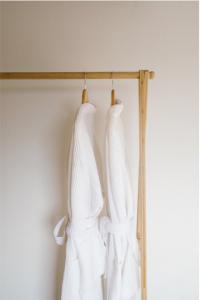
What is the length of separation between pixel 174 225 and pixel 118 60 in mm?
827

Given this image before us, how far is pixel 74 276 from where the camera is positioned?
2.85 ft

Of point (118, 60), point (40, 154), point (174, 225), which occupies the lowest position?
point (174, 225)

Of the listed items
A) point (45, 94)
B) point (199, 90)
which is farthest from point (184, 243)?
point (45, 94)

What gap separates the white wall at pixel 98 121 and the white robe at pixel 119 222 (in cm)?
29

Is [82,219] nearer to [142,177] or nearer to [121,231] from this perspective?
[121,231]

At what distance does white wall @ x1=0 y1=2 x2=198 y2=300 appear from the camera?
45.4 inches

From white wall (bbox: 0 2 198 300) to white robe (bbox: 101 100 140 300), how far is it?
29 cm

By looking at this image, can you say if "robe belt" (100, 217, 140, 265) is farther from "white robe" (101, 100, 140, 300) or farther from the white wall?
the white wall

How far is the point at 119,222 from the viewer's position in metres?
0.88

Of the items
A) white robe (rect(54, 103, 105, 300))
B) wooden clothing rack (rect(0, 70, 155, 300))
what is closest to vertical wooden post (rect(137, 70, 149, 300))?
wooden clothing rack (rect(0, 70, 155, 300))

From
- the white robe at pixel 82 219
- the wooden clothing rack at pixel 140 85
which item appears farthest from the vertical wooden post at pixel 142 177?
the white robe at pixel 82 219

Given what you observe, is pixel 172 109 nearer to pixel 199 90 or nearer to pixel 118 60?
pixel 199 90

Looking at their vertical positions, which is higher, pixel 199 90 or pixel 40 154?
pixel 199 90

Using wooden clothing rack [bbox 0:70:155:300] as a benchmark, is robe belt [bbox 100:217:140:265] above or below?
below
